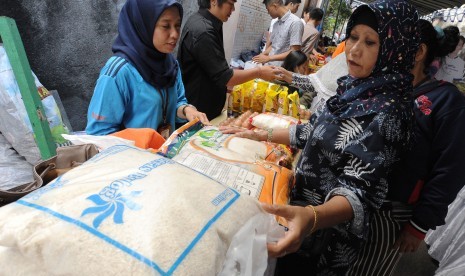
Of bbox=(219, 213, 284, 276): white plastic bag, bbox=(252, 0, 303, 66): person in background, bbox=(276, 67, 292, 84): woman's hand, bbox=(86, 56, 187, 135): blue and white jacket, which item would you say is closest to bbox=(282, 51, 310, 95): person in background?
bbox=(252, 0, 303, 66): person in background

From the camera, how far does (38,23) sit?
82.0 inches

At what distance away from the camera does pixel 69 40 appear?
90.8 inches

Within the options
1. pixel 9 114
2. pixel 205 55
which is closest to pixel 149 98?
pixel 205 55

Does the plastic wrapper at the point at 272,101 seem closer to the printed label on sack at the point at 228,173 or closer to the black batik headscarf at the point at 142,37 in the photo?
the black batik headscarf at the point at 142,37

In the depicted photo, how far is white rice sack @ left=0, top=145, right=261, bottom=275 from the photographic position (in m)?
0.50

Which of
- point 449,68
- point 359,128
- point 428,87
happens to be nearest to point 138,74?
point 359,128

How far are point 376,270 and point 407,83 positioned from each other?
955 mm

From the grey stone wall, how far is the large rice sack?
1569 mm

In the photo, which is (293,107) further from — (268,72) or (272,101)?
(268,72)

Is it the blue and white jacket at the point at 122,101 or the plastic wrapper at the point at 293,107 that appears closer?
the blue and white jacket at the point at 122,101

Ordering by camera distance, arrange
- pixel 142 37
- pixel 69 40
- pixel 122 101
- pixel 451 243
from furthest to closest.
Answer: pixel 451 243 → pixel 69 40 → pixel 142 37 → pixel 122 101

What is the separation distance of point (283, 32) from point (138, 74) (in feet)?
11.4

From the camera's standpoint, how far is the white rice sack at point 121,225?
1.64 feet

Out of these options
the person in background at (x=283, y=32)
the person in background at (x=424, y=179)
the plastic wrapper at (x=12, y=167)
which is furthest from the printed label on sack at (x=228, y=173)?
the person in background at (x=283, y=32)
